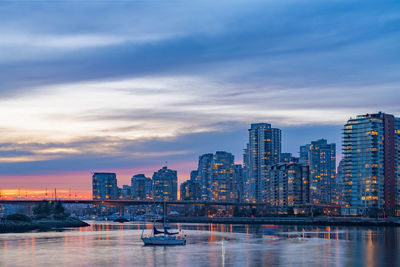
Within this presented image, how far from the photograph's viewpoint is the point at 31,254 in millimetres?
111500

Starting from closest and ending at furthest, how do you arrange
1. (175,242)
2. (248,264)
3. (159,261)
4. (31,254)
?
(248,264), (159,261), (31,254), (175,242)

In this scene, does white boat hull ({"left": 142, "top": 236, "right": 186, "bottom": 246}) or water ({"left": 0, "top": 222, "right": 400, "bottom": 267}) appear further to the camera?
white boat hull ({"left": 142, "top": 236, "right": 186, "bottom": 246})

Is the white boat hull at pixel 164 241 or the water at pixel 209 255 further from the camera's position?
the white boat hull at pixel 164 241

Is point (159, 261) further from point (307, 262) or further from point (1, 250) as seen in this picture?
point (1, 250)

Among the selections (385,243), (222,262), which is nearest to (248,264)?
(222,262)

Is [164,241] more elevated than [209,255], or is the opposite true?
[209,255]

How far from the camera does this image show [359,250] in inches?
4528

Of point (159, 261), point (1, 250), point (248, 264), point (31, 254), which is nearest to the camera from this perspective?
point (248, 264)

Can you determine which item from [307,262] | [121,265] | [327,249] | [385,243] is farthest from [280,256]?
[385,243]

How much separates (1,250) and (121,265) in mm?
37386

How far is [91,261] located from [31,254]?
706 inches

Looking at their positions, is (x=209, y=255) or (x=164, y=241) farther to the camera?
(x=164, y=241)

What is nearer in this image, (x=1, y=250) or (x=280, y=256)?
(x=280, y=256)

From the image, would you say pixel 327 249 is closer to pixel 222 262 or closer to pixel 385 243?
pixel 385 243
